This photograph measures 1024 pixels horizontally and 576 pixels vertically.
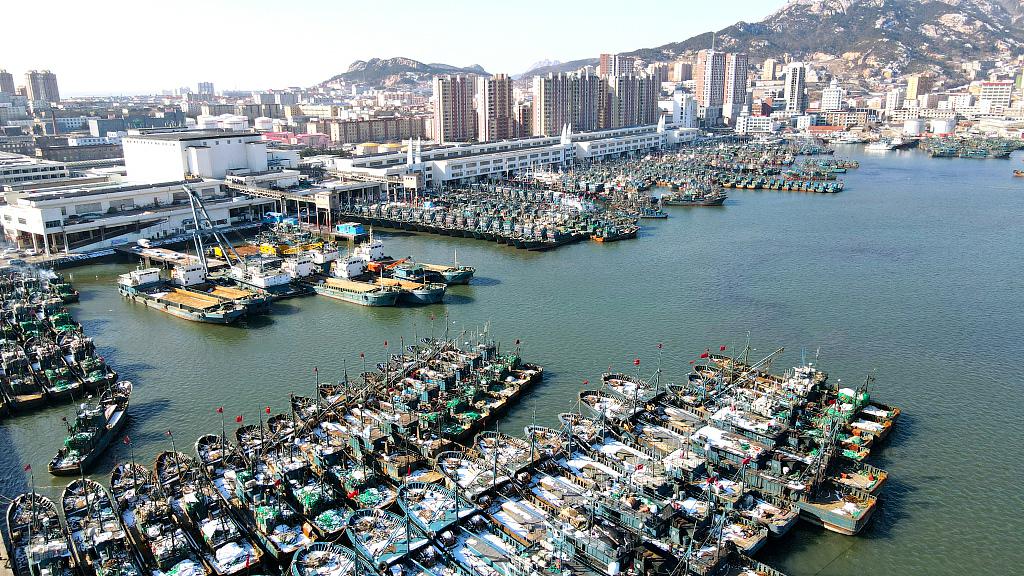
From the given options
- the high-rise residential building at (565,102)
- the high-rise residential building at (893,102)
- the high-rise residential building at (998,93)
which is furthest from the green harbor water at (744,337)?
the high-rise residential building at (998,93)

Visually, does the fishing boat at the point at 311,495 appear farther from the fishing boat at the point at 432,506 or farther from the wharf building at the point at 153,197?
the wharf building at the point at 153,197

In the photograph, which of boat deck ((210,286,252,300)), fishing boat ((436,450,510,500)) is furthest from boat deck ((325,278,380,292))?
fishing boat ((436,450,510,500))

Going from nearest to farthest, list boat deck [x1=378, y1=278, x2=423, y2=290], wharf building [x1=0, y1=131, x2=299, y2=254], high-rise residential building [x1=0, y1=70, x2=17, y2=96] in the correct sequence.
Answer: boat deck [x1=378, y1=278, x2=423, y2=290]
wharf building [x1=0, y1=131, x2=299, y2=254]
high-rise residential building [x1=0, y1=70, x2=17, y2=96]

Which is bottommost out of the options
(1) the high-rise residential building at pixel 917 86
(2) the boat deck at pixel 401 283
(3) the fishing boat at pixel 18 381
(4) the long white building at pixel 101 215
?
(3) the fishing boat at pixel 18 381

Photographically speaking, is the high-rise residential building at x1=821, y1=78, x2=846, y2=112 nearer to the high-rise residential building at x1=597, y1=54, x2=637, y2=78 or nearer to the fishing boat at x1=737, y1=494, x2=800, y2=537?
the high-rise residential building at x1=597, y1=54, x2=637, y2=78

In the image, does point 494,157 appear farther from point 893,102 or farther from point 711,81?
point 893,102

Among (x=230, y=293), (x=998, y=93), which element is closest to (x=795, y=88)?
(x=998, y=93)

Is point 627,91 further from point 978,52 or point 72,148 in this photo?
point 978,52
